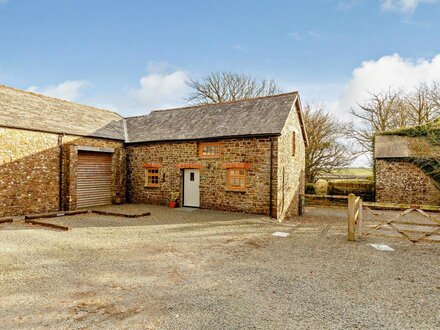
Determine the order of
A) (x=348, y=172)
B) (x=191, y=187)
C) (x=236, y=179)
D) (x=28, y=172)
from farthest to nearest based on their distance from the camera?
(x=348, y=172) < (x=191, y=187) < (x=236, y=179) < (x=28, y=172)

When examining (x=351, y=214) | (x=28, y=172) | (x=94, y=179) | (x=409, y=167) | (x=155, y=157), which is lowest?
(x=351, y=214)

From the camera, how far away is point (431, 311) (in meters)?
4.52

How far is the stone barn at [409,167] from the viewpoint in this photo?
59.9 ft

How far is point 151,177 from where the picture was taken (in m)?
17.2

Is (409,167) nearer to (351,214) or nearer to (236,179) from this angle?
(236,179)

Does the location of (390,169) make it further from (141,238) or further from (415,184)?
(141,238)

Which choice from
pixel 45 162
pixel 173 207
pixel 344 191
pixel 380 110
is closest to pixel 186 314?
pixel 173 207

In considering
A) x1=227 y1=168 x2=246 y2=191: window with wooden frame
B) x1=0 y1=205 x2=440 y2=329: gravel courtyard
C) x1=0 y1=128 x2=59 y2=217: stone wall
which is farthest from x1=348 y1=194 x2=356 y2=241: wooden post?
x1=0 y1=128 x2=59 y2=217: stone wall

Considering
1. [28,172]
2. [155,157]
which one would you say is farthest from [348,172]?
[28,172]

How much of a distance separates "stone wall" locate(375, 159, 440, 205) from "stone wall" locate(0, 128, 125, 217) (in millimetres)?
19693

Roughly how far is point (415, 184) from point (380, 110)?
12.8 metres

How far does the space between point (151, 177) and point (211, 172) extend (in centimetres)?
444

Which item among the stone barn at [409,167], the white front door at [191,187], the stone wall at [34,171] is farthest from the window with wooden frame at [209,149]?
the stone barn at [409,167]

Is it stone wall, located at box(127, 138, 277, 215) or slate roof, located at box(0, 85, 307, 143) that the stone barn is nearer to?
slate roof, located at box(0, 85, 307, 143)
